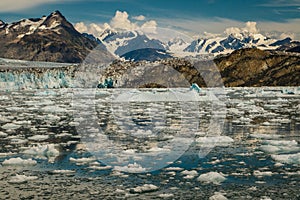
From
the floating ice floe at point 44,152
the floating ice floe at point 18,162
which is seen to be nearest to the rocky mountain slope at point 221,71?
the floating ice floe at point 44,152

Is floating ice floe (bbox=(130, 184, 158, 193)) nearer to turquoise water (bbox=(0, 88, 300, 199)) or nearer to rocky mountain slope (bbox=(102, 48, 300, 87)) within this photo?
turquoise water (bbox=(0, 88, 300, 199))

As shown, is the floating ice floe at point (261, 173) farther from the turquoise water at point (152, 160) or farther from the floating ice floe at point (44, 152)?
the floating ice floe at point (44, 152)

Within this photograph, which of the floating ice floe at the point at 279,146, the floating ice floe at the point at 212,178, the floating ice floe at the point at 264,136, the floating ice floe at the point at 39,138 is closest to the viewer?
the floating ice floe at the point at 212,178

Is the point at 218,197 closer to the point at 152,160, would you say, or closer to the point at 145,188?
the point at 145,188

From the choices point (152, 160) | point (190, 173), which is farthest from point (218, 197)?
point (152, 160)

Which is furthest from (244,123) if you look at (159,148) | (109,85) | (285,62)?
(285,62)
